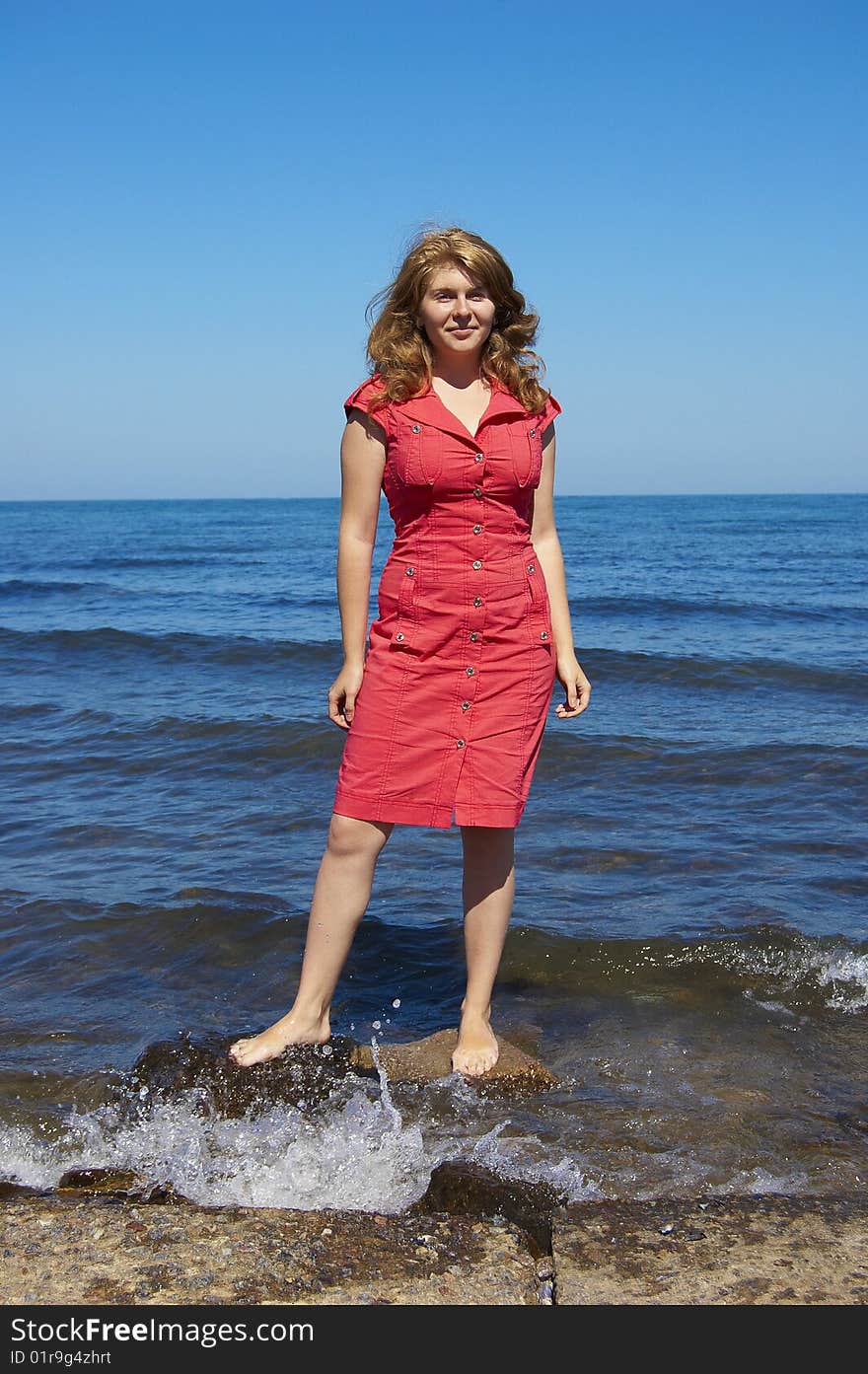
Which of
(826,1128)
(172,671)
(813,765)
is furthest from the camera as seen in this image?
(172,671)

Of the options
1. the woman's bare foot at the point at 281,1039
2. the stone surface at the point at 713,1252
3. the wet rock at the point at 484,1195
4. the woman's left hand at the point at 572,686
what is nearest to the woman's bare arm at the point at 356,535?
the woman's left hand at the point at 572,686

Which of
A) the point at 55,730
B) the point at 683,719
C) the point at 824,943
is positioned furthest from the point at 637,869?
the point at 55,730

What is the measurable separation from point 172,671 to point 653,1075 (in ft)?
28.8

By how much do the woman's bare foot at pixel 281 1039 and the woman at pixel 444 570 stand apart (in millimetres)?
28

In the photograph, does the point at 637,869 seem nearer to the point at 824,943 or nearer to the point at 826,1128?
the point at 824,943

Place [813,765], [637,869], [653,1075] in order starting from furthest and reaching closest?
[813,765] < [637,869] < [653,1075]

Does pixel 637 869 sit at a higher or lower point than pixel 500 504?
lower

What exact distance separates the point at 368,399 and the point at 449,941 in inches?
97.8

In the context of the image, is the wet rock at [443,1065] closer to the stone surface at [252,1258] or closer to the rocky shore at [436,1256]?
the rocky shore at [436,1256]

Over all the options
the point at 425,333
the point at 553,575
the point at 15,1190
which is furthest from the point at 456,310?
the point at 15,1190

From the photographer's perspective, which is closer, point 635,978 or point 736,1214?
point 736,1214

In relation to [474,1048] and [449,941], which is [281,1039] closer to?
[474,1048]

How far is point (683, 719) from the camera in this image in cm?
879

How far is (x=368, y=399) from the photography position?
3.17 metres
